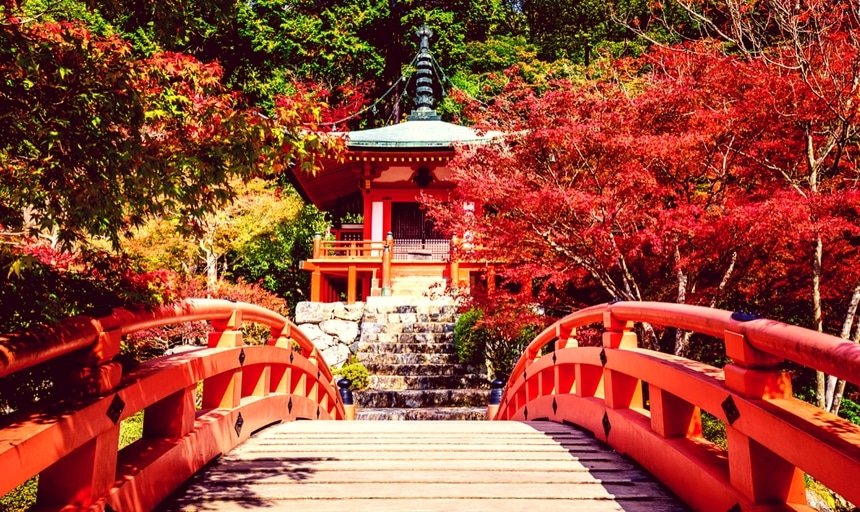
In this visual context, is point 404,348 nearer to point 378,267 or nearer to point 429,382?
point 429,382

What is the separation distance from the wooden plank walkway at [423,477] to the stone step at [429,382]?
21.8 ft

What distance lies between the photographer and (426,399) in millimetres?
10250

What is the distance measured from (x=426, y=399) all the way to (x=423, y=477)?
7455 mm

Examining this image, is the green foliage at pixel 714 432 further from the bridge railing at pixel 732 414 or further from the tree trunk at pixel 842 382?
the bridge railing at pixel 732 414

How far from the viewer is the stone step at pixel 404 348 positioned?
38.8 feet

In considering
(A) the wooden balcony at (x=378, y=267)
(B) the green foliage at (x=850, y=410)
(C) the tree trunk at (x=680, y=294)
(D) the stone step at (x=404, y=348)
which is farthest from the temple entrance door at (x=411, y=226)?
(B) the green foliage at (x=850, y=410)

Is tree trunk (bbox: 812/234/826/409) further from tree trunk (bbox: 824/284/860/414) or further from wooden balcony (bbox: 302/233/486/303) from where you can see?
wooden balcony (bbox: 302/233/486/303)

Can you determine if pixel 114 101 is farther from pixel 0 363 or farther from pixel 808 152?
pixel 808 152

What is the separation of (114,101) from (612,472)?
127 inches

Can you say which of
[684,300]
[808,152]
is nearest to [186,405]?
[684,300]

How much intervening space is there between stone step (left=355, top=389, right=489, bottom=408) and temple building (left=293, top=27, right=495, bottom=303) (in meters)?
3.45

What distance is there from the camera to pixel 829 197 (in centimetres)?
553

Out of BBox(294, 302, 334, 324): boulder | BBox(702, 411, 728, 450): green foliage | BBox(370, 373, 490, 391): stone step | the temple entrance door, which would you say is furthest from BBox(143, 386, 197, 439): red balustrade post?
the temple entrance door

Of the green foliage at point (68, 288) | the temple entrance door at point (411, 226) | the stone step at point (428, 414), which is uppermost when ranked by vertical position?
the temple entrance door at point (411, 226)
